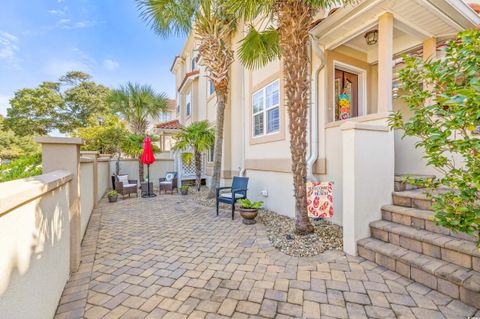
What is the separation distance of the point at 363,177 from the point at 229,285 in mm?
2934

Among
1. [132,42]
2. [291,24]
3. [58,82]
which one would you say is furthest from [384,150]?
[58,82]

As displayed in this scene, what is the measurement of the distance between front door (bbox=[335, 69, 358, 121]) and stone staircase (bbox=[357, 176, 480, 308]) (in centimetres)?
309

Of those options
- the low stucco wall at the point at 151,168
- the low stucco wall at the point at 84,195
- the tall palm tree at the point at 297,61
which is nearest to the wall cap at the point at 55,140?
the low stucco wall at the point at 84,195

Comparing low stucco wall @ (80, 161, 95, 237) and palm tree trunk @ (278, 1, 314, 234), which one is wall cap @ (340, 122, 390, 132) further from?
low stucco wall @ (80, 161, 95, 237)

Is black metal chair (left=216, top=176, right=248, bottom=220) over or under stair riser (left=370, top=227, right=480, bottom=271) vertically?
over

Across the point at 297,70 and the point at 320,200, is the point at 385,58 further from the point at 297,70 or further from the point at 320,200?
the point at 320,200

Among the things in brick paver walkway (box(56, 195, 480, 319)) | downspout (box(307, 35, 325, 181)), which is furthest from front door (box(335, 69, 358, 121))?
brick paver walkway (box(56, 195, 480, 319))

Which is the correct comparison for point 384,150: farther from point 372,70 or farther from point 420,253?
point 372,70

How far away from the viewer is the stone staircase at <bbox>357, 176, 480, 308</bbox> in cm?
269

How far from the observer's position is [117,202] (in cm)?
922

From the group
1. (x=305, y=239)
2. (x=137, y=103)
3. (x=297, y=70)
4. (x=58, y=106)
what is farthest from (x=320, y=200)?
(x=58, y=106)

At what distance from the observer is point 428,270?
2916 millimetres

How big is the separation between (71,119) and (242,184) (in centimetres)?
3105

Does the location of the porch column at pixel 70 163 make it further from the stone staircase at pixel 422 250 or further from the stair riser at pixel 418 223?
the stair riser at pixel 418 223
